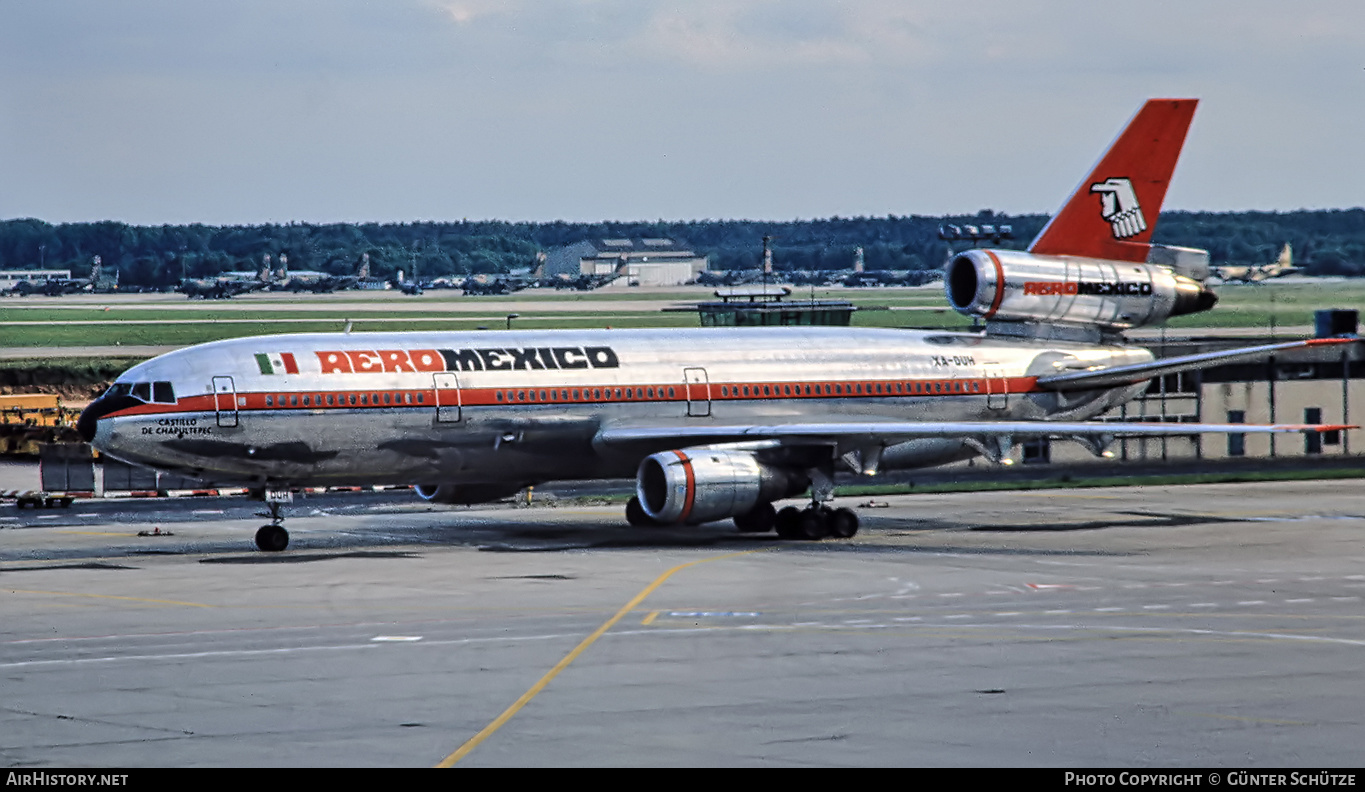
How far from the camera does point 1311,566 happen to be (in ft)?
128

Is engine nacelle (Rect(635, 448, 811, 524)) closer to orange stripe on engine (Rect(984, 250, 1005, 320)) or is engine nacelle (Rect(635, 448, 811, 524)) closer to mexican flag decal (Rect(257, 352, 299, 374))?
mexican flag decal (Rect(257, 352, 299, 374))

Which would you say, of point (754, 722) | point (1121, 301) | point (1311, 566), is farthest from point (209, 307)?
point (754, 722)

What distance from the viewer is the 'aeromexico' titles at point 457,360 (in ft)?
143

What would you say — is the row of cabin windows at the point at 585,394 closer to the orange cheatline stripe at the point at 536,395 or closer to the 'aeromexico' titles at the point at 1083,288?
the orange cheatline stripe at the point at 536,395

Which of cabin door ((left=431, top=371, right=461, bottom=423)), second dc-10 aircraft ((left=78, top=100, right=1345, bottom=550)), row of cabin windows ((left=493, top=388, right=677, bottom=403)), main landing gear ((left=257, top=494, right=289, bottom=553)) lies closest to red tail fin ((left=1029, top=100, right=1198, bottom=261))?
second dc-10 aircraft ((left=78, top=100, right=1345, bottom=550))

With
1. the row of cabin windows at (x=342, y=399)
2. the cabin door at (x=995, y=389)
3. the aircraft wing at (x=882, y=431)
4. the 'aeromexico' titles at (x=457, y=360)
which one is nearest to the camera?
the row of cabin windows at (x=342, y=399)

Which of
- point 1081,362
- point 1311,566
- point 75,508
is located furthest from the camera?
point 75,508

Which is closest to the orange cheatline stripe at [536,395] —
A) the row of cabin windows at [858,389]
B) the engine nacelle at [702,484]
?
the row of cabin windows at [858,389]

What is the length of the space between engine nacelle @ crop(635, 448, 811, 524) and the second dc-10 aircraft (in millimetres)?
52

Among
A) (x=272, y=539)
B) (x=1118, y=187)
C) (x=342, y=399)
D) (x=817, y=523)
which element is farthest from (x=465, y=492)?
(x=1118, y=187)

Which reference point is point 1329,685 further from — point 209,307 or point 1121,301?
point 209,307

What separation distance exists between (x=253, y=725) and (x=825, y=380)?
1087 inches

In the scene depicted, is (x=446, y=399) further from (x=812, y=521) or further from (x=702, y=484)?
(x=812, y=521)

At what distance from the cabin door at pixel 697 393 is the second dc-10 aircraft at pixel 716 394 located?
6cm
